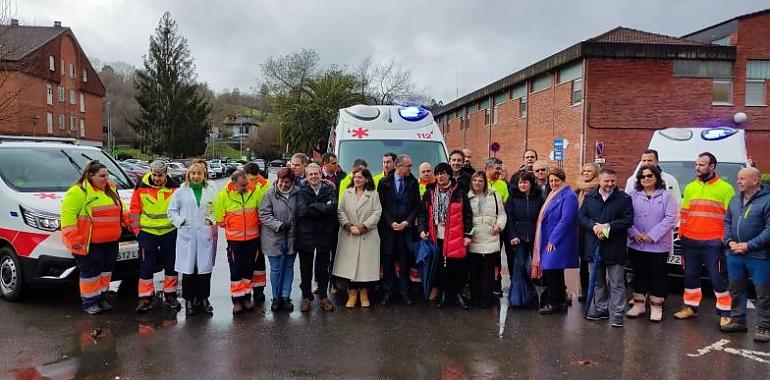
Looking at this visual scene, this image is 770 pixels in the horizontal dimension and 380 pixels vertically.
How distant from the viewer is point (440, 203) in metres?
7.05

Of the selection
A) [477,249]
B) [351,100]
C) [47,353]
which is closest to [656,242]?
[477,249]

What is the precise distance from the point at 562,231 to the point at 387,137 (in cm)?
420

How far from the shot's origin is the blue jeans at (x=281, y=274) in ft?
22.6

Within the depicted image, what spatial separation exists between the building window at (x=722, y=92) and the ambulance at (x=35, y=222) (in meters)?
25.5

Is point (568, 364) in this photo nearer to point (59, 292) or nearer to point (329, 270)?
point (329, 270)

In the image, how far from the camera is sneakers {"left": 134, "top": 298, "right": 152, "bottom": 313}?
22.1 ft

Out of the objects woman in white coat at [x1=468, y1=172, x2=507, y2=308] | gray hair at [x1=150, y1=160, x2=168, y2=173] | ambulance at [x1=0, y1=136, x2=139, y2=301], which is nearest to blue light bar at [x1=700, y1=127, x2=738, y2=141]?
woman in white coat at [x1=468, y1=172, x2=507, y2=308]

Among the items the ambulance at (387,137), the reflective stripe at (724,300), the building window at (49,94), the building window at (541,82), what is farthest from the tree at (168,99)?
the reflective stripe at (724,300)

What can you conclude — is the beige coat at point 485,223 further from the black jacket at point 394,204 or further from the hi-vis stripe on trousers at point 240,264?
the hi-vis stripe on trousers at point 240,264

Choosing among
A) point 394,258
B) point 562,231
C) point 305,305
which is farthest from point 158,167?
point 562,231

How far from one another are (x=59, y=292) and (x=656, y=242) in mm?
7239

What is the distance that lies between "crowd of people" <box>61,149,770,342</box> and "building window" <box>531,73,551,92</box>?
23.5 meters

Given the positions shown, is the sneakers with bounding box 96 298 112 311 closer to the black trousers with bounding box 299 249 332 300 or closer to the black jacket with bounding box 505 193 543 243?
the black trousers with bounding box 299 249 332 300

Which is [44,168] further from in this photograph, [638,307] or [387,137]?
[638,307]
